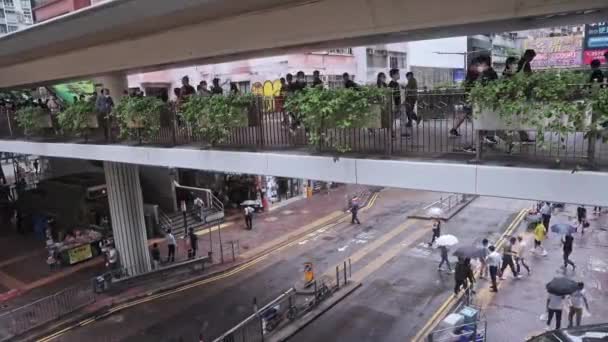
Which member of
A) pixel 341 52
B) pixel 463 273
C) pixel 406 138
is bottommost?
pixel 463 273

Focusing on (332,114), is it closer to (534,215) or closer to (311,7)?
(311,7)

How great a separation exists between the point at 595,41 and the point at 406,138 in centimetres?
1391

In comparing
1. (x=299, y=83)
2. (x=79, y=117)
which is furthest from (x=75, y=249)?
(x=299, y=83)

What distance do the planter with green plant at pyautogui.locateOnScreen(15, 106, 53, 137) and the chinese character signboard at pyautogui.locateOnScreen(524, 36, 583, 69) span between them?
942 inches

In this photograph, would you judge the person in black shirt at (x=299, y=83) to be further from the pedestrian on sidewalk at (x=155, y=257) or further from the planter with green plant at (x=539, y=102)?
the pedestrian on sidewalk at (x=155, y=257)

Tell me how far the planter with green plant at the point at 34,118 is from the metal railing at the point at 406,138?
528 centimetres

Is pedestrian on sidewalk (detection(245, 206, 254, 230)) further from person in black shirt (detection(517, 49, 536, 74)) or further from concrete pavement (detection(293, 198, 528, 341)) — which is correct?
person in black shirt (detection(517, 49, 536, 74))

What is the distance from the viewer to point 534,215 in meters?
18.6

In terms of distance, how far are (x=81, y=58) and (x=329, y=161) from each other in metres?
9.46

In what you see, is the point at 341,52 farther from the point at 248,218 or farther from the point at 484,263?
the point at 484,263

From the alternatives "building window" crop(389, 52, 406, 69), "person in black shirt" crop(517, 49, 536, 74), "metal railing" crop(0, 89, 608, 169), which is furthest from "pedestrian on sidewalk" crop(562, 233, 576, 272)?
"building window" crop(389, 52, 406, 69)

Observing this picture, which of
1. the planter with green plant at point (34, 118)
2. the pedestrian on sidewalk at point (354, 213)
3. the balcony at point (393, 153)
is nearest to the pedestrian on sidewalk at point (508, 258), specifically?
A: the balcony at point (393, 153)

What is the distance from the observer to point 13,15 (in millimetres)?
54000

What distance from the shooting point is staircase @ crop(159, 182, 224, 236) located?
20.9 meters
